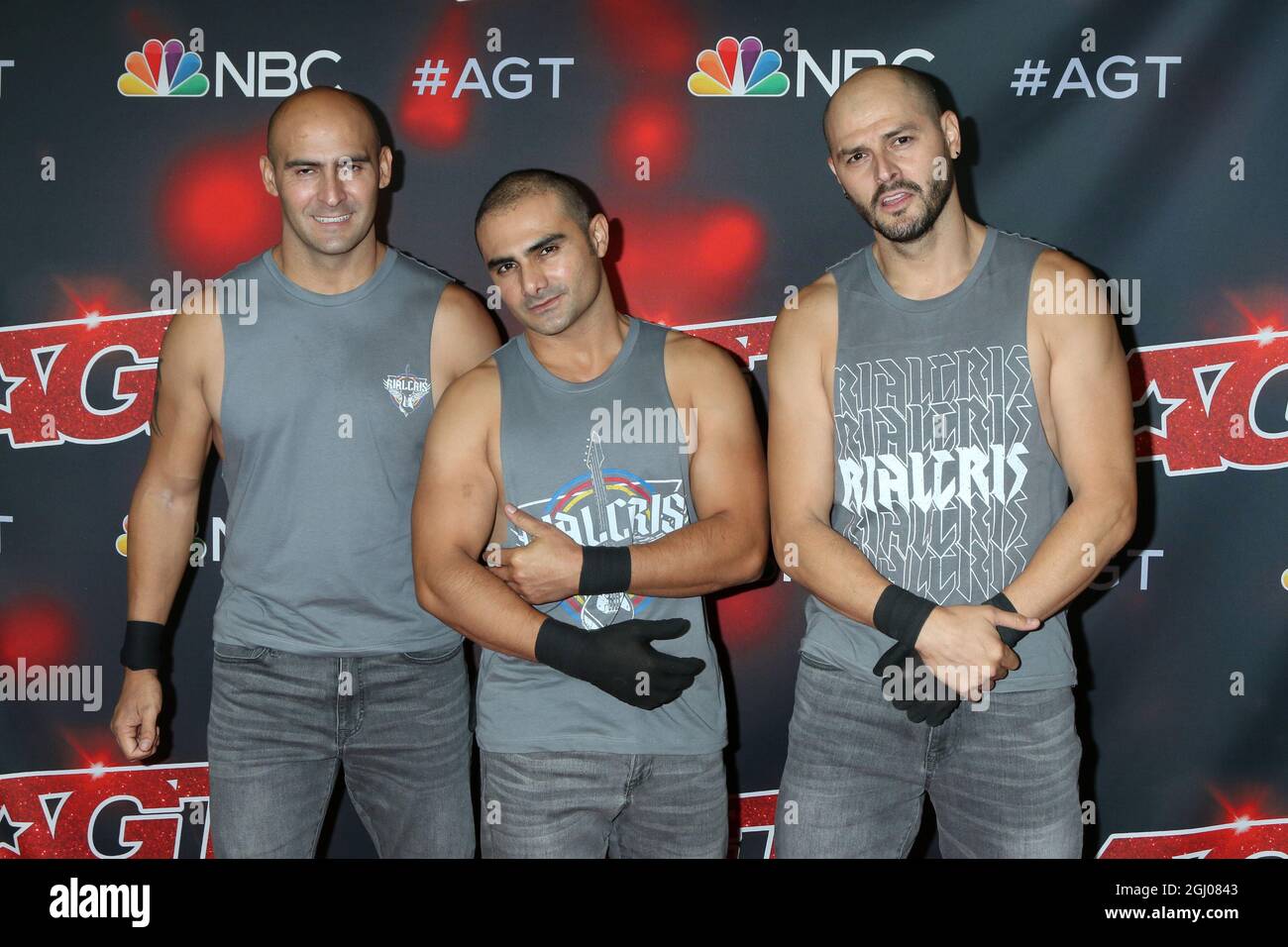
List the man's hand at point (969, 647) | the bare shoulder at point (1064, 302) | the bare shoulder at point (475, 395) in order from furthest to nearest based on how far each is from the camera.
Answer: the bare shoulder at point (475, 395), the bare shoulder at point (1064, 302), the man's hand at point (969, 647)

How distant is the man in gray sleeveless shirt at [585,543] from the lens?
8.32ft

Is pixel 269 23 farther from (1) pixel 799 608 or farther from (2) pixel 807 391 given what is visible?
(1) pixel 799 608

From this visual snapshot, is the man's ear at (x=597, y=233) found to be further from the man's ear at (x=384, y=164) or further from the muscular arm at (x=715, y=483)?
the man's ear at (x=384, y=164)

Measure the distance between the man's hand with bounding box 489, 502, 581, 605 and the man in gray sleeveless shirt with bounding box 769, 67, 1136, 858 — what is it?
483 mm

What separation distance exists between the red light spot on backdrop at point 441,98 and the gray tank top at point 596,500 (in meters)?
1.04

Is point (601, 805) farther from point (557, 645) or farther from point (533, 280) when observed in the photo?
point (533, 280)

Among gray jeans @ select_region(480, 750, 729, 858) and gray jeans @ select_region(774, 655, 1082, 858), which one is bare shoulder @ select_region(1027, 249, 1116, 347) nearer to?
gray jeans @ select_region(774, 655, 1082, 858)

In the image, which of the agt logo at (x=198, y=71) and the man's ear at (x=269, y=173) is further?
the agt logo at (x=198, y=71)

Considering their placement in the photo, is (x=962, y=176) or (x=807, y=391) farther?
(x=962, y=176)

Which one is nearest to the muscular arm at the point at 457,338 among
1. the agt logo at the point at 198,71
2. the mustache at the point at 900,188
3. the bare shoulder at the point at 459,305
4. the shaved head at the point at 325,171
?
the bare shoulder at the point at 459,305

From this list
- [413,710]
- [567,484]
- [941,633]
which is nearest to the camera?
[941,633]

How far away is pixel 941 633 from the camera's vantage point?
2.46 meters

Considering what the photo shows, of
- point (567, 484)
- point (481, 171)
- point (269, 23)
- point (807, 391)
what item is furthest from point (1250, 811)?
point (269, 23)
